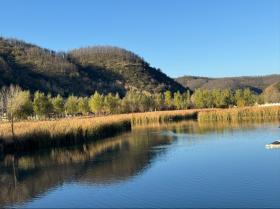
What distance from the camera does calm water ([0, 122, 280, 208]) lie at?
629 inches

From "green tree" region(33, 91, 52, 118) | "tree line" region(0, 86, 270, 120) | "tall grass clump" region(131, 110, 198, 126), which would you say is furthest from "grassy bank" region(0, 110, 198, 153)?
"green tree" region(33, 91, 52, 118)

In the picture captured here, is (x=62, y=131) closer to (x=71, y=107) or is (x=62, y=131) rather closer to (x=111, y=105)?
(x=71, y=107)

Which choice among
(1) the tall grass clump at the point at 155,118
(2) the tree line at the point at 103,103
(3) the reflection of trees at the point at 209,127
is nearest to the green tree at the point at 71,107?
(2) the tree line at the point at 103,103

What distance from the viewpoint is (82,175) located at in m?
21.3

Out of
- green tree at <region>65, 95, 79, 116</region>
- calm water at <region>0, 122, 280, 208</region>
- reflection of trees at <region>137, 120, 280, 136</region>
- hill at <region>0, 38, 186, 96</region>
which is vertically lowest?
calm water at <region>0, 122, 280, 208</region>

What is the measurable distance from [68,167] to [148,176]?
5594 millimetres

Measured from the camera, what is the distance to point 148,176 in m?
20.5

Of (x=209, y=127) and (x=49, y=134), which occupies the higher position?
(x=49, y=134)

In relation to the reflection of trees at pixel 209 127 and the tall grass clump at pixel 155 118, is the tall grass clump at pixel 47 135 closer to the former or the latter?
the reflection of trees at pixel 209 127

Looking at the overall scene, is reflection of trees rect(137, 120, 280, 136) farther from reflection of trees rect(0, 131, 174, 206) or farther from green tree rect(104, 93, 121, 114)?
green tree rect(104, 93, 121, 114)

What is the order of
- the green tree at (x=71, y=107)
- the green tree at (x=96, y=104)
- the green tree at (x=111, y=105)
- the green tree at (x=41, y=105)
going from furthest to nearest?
the green tree at (x=111, y=105) → the green tree at (x=96, y=104) → the green tree at (x=71, y=107) → the green tree at (x=41, y=105)

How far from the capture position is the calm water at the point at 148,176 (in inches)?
629

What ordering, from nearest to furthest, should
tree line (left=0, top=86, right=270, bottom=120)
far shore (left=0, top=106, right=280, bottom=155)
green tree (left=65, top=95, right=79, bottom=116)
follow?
1. far shore (left=0, top=106, right=280, bottom=155)
2. tree line (left=0, top=86, right=270, bottom=120)
3. green tree (left=65, top=95, right=79, bottom=116)

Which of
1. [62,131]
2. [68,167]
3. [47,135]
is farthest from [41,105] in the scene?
[68,167]
